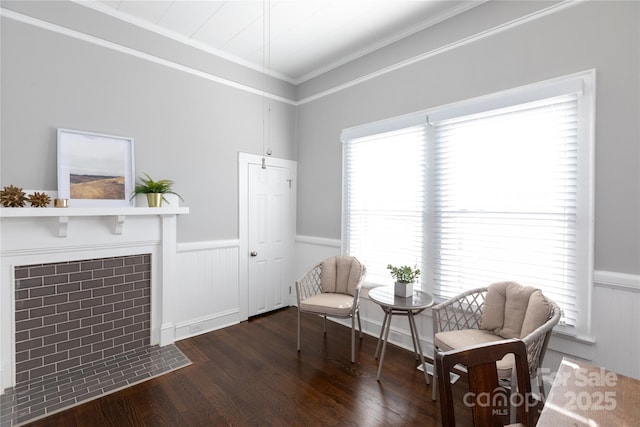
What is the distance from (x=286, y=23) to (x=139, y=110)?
1667mm

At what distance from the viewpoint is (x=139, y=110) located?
9.82ft

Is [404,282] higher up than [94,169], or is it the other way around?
[94,169]

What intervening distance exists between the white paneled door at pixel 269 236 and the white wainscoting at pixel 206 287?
25cm

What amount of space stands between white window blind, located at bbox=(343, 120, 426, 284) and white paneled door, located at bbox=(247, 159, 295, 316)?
3.17 feet

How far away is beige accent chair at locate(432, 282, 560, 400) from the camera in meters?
1.90

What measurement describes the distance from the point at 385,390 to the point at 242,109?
3.34m

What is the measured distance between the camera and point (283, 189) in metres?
4.23

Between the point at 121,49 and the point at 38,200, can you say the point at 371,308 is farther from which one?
the point at 121,49

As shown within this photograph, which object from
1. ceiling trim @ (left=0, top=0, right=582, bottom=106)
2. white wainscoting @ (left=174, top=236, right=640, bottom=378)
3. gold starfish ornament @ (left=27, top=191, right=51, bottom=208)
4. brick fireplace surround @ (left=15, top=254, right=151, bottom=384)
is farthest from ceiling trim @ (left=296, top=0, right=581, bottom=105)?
gold starfish ornament @ (left=27, top=191, right=51, bottom=208)

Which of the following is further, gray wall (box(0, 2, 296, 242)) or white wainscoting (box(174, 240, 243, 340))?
white wainscoting (box(174, 240, 243, 340))

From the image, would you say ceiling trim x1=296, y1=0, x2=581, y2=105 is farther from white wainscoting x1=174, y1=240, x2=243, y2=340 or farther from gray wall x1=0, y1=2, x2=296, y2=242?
white wainscoting x1=174, y1=240, x2=243, y2=340

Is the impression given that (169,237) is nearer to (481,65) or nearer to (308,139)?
(308,139)

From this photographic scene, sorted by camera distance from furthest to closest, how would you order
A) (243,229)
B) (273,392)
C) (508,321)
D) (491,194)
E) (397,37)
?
(243,229) < (397,37) < (491,194) < (273,392) < (508,321)

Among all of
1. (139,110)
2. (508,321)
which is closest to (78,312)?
(139,110)
